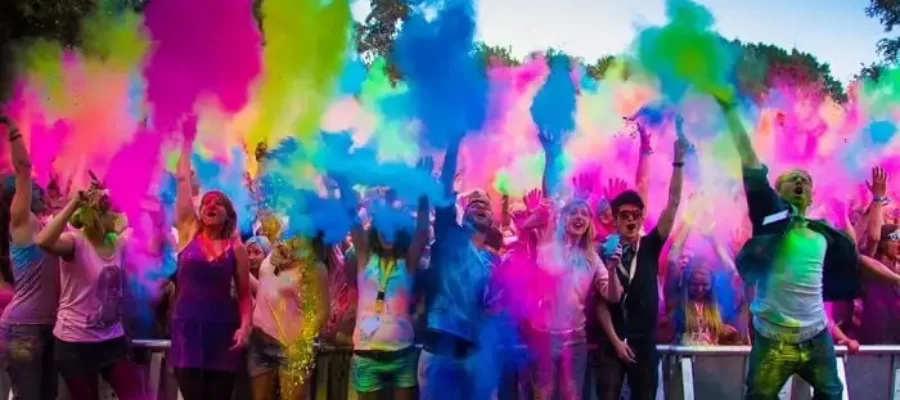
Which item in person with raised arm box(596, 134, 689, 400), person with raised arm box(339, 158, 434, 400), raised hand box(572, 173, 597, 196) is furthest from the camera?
raised hand box(572, 173, 597, 196)

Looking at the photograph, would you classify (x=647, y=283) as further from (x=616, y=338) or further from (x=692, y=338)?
(x=692, y=338)

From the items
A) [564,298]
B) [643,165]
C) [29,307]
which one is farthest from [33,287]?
[643,165]

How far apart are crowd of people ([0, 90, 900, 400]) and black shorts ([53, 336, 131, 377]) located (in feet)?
0.03

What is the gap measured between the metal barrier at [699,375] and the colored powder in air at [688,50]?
145 cm

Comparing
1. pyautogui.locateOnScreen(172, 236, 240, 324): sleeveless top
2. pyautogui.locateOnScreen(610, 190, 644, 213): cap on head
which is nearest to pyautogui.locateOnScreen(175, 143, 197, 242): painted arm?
pyautogui.locateOnScreen(172, 236, 240, 324): sleeveless top

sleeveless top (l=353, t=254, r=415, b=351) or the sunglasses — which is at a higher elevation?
→ the sunglasses

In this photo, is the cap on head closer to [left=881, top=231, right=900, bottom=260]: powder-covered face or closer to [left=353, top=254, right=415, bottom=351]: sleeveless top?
[left=353, top=254, right=415, bottom=351]: sleeveless top

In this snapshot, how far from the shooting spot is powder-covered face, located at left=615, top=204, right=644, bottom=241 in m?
5.61

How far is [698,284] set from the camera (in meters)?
6.16

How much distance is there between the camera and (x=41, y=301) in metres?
5.52

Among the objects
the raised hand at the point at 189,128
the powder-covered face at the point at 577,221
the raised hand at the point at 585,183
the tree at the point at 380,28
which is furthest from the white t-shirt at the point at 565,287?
the raised hand at the point at 189,128

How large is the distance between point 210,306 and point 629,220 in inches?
86.9

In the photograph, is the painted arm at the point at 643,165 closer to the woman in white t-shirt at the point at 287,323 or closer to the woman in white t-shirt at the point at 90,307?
the woman in white t-shirt at the point at 287,323

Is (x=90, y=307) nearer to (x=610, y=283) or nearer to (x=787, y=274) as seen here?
(x=610, y=283)
